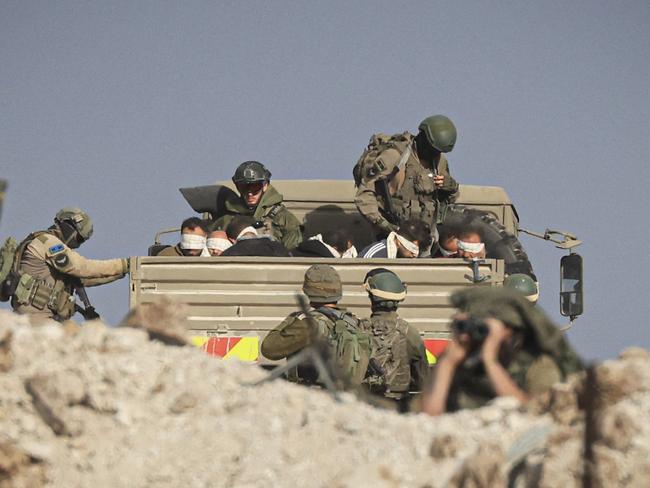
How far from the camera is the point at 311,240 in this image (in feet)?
36.3

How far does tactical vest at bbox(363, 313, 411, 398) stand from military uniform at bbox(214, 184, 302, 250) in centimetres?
219

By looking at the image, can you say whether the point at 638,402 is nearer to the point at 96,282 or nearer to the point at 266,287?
the point at 266,287

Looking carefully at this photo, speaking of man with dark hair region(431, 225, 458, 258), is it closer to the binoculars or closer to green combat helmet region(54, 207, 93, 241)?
green combat helmet region(54, 207, 93, 241)

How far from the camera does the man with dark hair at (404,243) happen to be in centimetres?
1104

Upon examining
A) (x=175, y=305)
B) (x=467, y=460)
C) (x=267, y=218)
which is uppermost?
(x=267, y=218)

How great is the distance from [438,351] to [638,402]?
5181 mm

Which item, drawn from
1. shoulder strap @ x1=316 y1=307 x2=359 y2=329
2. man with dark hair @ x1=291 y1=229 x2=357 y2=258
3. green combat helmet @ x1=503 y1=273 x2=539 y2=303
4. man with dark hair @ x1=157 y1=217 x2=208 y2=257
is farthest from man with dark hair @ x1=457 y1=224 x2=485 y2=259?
man with dark hair @ x1=157 y1=217 x2=208 y2=257

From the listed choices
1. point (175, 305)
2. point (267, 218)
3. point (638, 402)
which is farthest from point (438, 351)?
point (638, 402)

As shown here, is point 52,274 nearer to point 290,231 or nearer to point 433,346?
point 290,231

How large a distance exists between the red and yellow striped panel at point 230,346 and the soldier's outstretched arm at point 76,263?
47.2 inches

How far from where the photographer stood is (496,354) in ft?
17.4

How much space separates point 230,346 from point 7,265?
6.59 feet

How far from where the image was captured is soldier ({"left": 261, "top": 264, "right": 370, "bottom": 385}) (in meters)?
8.91

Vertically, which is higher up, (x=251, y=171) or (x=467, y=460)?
(x=251, y=171)
